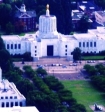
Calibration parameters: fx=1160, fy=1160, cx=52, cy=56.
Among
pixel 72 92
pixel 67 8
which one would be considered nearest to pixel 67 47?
pixel 67 8

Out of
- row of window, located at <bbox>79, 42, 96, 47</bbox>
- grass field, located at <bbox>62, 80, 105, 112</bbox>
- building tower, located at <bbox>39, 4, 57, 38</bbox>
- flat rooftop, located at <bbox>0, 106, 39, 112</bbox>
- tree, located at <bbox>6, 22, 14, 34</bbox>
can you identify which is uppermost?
building tower, located at <bbox>39, 4, 57, 38</bbox>

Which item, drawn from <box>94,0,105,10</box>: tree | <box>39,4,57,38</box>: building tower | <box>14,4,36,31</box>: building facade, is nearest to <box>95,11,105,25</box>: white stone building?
<box>94,0,105,10</box>: tree

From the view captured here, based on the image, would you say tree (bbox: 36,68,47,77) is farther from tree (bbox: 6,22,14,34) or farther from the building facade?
the building facade

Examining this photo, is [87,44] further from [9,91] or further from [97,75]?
[9,91]

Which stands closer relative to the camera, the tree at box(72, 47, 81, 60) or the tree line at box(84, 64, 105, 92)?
the tree line at box(84, 64, 105, 92)

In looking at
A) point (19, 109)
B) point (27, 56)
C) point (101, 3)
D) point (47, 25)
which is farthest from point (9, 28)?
point (19, 109)

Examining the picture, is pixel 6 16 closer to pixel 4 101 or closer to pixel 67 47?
pixel 67 47

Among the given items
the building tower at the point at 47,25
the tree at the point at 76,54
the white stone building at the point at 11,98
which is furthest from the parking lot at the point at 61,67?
the white stone building at the point at 11,98
